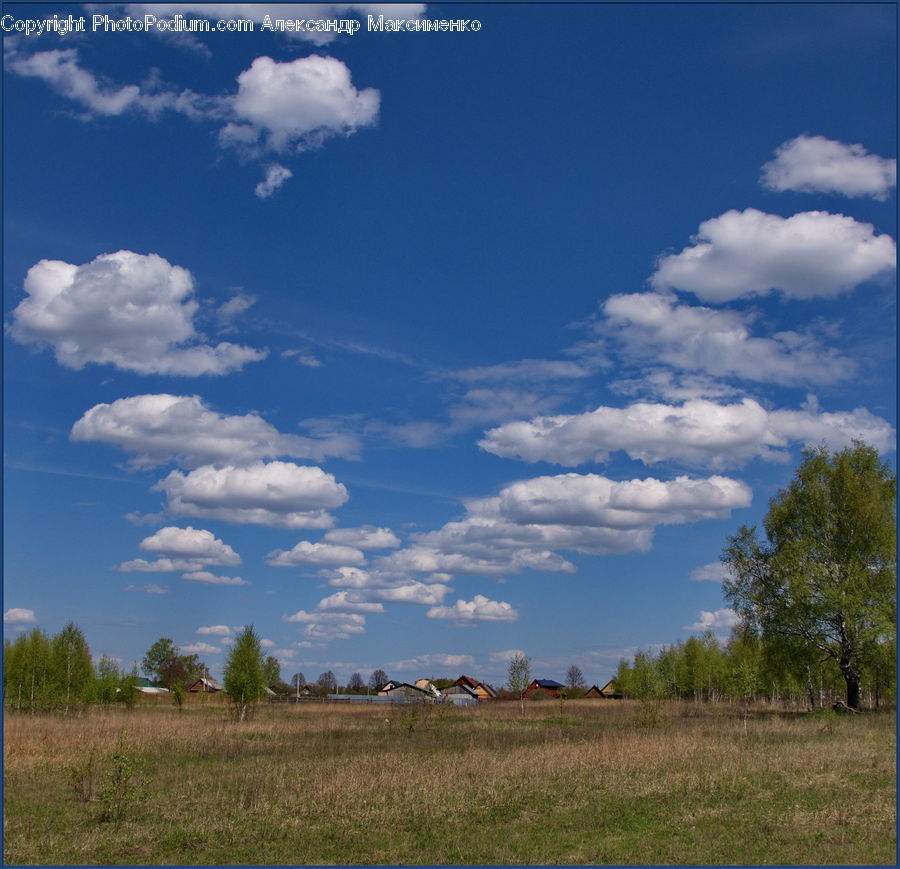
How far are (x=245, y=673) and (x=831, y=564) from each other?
30583mm

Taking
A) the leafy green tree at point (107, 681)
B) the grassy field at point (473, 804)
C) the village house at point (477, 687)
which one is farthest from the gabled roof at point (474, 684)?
the grassy field at point (473, 804)

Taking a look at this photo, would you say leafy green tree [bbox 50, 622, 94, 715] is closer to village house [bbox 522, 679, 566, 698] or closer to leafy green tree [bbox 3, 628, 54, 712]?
leafy green tree [bbox 3, 628, 54, 712]

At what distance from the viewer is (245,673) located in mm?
42688

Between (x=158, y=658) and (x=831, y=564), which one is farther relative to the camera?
(x=158, y=658)

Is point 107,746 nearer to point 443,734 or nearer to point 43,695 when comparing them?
point 443,734

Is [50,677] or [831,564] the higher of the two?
[831,564]

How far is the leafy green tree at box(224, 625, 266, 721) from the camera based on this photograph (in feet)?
139

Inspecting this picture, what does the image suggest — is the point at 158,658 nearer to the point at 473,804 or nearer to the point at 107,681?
the point at 107,681

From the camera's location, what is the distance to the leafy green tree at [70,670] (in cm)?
4947

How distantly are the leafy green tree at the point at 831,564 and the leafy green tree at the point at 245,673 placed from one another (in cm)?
2559

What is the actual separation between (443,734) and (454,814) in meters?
17.2

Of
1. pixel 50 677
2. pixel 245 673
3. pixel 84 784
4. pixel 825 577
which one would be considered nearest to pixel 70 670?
pixel 50 677

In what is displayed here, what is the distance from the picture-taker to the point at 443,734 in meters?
29.6

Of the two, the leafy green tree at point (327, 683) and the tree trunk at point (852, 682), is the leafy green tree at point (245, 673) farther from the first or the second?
the leafy green tree at point (327, 683)
